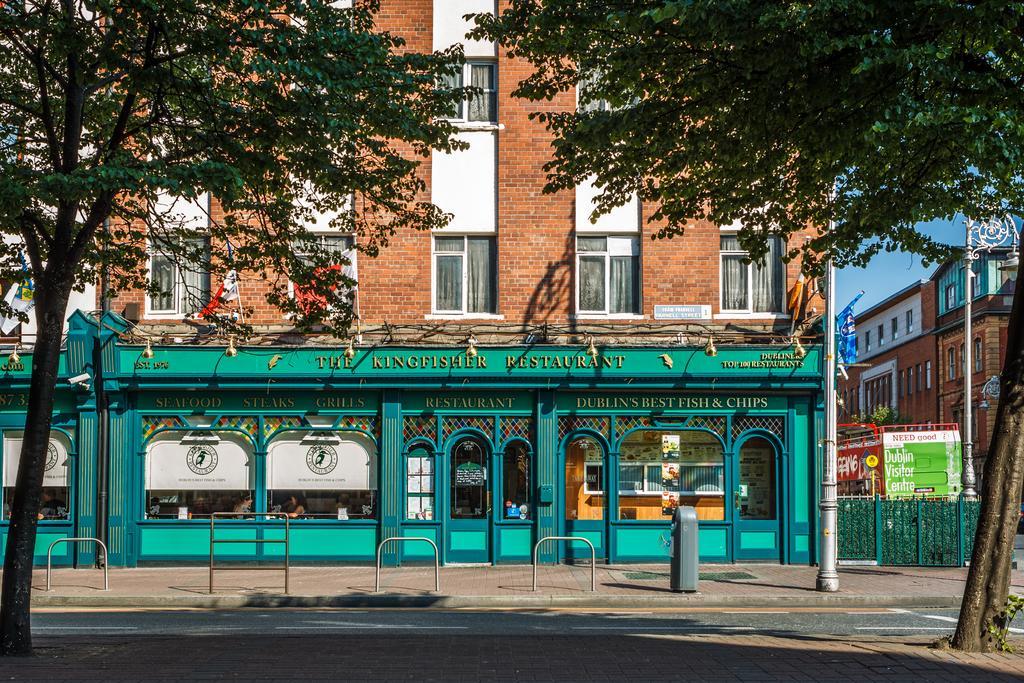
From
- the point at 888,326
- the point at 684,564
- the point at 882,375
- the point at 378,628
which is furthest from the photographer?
the point at 882,375

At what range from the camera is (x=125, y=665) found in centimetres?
920

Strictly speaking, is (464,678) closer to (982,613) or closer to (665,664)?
(665,664)

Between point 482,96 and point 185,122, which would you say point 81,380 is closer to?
point 482,96

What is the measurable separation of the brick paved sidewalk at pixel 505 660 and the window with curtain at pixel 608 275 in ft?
37.0

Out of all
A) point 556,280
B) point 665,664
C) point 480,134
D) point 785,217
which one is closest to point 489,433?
point 556,280

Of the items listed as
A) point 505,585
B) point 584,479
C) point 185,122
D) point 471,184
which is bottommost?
point 505,585

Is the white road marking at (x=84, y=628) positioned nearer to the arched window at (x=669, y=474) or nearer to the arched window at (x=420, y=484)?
the arched window at (x=420, y=484)

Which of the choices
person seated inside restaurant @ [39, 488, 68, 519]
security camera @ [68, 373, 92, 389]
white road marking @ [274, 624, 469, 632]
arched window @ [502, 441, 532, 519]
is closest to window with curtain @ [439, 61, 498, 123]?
arched window @ [502, 441, 532, 519]

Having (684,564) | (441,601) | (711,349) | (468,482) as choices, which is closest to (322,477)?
(468,482)

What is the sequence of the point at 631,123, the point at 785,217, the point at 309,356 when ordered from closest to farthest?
the point at 631,123 < the point at 785,217 < the point at 309,356

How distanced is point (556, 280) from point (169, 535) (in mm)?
8794

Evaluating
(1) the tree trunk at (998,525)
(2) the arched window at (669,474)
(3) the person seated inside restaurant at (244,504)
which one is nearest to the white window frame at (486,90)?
(2) the arched window at (669,474)

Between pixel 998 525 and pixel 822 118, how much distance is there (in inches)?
154

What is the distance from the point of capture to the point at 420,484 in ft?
68.5
